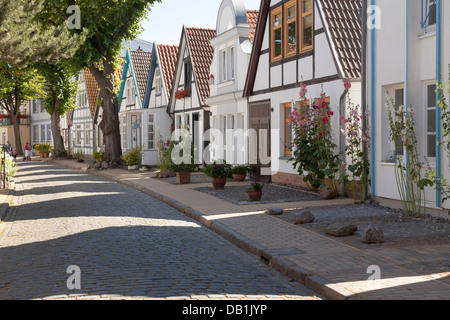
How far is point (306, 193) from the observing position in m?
15.0

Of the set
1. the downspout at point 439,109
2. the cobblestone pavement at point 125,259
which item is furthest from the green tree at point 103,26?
the downspout at point 439,109

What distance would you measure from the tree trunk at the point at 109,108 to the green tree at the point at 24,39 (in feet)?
42.8

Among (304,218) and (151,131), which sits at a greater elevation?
(151,131)

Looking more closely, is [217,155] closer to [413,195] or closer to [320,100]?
[320,100]

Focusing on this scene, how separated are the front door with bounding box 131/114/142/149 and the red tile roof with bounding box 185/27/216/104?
8027 millimetres

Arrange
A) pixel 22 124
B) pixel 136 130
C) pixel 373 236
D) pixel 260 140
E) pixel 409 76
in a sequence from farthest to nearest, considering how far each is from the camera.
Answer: pixel 22 124, pixel 136 130, pixel 260 140, pixel 409 76, pixel 373 236

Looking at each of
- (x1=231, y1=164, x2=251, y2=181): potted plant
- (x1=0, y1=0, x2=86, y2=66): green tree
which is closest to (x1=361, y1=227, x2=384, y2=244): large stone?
(x1=0, y1=0, x2=86, y2=66): green tree

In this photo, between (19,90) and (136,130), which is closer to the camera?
(136,130)

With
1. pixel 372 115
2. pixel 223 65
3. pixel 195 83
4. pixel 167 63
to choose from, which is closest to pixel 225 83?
pixel 223 65

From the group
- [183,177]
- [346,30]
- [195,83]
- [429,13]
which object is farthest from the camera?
[195,83]

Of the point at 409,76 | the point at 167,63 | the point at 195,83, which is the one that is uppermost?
the point at 167,63

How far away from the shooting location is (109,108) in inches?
1158

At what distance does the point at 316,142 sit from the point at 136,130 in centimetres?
2160

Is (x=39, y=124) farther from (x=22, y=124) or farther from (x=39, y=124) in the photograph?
(x=22, y=124)
